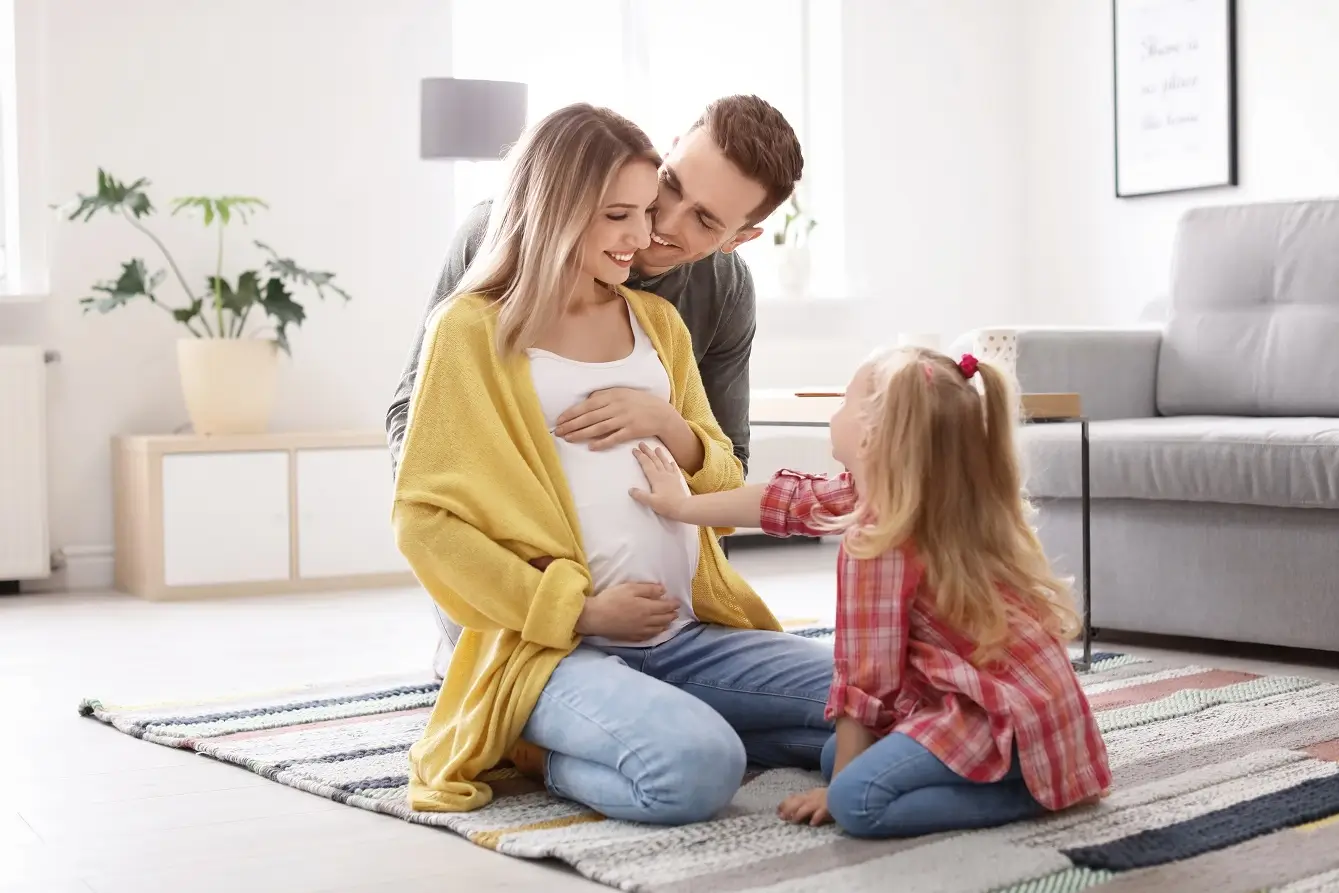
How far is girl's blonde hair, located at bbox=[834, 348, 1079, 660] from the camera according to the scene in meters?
1.68

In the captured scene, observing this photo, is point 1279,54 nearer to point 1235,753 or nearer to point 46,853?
point 1235,753

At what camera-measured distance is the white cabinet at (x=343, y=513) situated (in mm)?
4215

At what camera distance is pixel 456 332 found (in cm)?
187

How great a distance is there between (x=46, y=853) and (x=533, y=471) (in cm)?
67

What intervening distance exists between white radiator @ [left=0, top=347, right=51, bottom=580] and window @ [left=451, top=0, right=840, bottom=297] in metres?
1.35

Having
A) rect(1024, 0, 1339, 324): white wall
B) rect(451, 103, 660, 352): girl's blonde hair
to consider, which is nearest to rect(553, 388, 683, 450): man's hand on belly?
rect(451, 103, 660, 352): girl's blonde hair

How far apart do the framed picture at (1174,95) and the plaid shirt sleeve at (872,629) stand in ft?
12.7

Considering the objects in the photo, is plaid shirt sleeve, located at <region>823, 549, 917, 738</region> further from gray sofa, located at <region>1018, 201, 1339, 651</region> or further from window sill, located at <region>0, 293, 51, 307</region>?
window sill, located at <region>0, 293, 51, 307</region>

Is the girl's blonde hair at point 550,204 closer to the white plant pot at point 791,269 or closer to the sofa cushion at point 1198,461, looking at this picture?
the sofa cushion at point 1198,461

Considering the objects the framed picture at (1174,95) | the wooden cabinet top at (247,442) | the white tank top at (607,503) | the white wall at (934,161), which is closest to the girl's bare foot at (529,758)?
the white tank top at (607,503)

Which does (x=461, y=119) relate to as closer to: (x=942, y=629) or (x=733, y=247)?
(x=733, y=247)

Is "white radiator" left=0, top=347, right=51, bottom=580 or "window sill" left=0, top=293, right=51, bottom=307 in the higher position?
"window sill" left=0, top=293, right=51, bottom=307

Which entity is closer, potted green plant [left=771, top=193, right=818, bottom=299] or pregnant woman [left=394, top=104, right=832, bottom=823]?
pregnant woman [left=394, top=104, right=832, bottom=823]

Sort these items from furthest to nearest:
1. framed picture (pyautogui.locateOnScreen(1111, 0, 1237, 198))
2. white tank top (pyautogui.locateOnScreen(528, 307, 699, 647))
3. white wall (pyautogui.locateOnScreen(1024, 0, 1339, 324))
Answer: framed picture (pyautogui.locateOnScreen(1111, 0, 1237, 198)) → white wall (pyautogui.locateOnScreen(1024, 0, 1339, 324)) → white tank top (pyautogui.locateOnScreen(528, 307, 699, 647))
